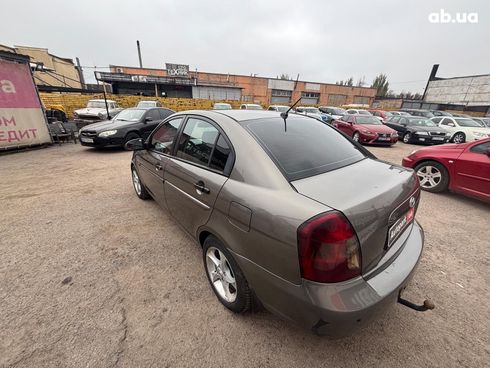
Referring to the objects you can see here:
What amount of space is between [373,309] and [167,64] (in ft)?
145

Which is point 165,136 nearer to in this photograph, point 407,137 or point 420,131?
point 420,131

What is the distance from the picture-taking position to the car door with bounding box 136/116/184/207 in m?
2.68

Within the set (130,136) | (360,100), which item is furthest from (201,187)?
(360,100)

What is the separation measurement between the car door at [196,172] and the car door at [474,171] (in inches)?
178

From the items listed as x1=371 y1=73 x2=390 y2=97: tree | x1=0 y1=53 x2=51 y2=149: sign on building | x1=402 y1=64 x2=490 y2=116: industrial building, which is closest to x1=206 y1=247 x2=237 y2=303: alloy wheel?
x1=0 y1=53 x2=51 y2=149: sign on building

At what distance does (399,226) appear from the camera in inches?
63.9

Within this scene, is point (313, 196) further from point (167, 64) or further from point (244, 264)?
point (167, 64)

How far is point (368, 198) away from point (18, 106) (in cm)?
1064

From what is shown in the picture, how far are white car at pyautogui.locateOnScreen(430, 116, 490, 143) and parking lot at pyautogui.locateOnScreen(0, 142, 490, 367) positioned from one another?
9631 mm

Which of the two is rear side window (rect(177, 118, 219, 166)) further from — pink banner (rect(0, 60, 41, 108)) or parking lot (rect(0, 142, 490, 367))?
pink banner (rect(0, 60, 41, 108))

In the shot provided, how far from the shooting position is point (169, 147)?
2658 mm

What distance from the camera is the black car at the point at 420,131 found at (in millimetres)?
10555

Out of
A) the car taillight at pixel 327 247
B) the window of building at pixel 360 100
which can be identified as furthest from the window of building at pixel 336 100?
the car taillight at pixel 327 247

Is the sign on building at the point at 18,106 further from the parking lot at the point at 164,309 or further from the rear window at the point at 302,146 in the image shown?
the rear window at the point at 302,146
